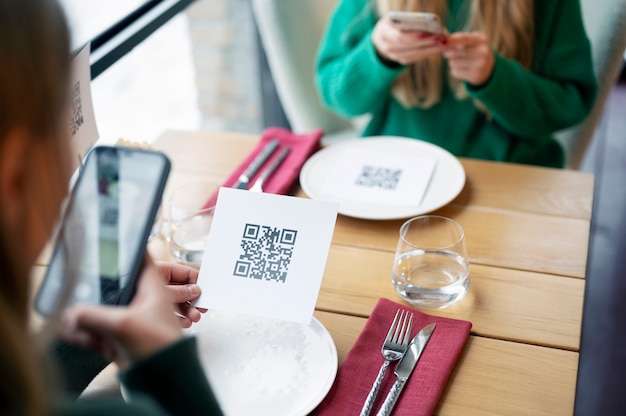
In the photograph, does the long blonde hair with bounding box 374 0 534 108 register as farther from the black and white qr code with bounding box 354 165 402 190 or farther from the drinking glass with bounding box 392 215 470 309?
the drinking glass with bounding box 392 215 470 309

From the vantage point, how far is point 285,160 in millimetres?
1319

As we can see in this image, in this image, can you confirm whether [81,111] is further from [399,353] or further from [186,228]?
[399,353]

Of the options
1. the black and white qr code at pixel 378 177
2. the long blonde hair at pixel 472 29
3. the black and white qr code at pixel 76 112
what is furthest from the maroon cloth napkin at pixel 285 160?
the long blonde hair at pixel 472 29

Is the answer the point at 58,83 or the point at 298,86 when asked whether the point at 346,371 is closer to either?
the point at 58,83

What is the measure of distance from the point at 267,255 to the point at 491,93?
2.54 feet

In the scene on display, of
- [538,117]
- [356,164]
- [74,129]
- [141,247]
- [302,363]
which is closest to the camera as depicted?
[141,247]

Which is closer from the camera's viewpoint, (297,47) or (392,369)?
(392,369)

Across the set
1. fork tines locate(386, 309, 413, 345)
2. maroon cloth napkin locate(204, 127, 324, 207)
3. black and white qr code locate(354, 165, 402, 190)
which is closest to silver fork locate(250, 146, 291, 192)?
maroon cloth napkin locate(204, 127, 324, 207)

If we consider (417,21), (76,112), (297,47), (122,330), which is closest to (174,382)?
(122,330)

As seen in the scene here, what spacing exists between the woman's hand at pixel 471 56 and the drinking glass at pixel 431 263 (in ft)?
1.74

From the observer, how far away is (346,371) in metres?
0.84

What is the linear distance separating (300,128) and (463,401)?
1270 mm

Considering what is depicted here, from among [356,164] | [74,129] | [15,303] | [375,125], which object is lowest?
[375,125]

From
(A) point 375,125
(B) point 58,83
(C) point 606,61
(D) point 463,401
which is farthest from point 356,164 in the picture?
(B) point 58,83
